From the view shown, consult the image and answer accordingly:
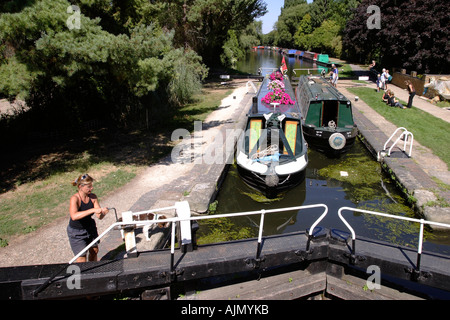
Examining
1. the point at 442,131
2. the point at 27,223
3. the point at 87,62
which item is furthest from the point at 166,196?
the point at 442,131

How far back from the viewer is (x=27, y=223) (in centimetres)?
622

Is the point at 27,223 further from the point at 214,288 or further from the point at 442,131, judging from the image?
the point at 442,131

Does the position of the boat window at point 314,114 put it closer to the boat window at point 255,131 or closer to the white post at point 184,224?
the boat window at point 255,131

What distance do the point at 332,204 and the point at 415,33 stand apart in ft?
58.3

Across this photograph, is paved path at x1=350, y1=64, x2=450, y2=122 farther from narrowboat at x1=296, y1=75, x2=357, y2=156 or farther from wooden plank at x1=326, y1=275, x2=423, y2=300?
wooden plank at x1=326, y1=275, x2=423, y2=300

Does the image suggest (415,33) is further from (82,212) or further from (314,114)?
(82,212)

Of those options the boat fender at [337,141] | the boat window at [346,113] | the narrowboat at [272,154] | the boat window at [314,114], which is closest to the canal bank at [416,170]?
the boat window at [346,113]

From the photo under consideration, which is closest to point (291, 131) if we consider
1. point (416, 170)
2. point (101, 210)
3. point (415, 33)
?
point (416, 170)

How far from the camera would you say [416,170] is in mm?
8492

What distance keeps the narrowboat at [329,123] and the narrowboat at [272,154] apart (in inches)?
72.8

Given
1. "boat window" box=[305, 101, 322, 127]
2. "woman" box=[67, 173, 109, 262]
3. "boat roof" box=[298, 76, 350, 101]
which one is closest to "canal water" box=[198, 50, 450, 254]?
"boat window" box=[305, 101, 322, 127]

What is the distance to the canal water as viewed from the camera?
21.6ft

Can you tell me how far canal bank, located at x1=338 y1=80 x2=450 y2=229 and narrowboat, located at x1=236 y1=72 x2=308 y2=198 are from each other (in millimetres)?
2481
